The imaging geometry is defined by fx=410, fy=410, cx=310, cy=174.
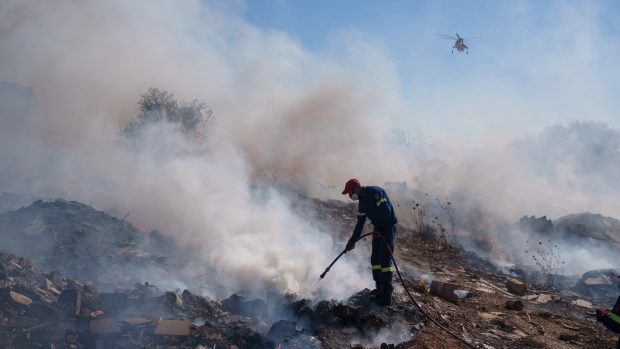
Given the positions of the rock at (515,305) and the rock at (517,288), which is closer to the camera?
the rock at (515,305)

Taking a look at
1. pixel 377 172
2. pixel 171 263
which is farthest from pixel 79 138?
pixel 377 172

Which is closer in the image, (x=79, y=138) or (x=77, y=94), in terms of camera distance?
(x=79, y=138)

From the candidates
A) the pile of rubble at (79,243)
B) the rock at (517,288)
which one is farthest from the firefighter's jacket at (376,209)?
the rock at (517,288)

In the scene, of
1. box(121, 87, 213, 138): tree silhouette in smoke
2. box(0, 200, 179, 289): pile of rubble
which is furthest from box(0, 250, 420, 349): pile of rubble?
box(121, 87, 213, 138): tree silhouette in smoke

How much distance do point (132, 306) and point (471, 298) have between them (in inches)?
221

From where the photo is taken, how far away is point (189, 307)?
5.88 m

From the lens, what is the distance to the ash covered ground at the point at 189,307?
→ 15.3 feet

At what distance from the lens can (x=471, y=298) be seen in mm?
7336

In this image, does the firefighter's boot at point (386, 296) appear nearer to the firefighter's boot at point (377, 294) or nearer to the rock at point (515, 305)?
the firefighter's boot at point (377, 294)

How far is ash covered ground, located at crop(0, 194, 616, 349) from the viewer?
4.68 meters

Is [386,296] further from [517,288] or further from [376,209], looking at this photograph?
[517,288]

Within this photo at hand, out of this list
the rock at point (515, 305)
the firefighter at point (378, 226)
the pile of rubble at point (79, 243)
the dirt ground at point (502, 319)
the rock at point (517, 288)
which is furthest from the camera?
the rock at point (517, 288)

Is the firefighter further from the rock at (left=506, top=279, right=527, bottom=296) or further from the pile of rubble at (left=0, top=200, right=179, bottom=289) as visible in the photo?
the rock at (left=506, top=279, right=527, bottom=296)

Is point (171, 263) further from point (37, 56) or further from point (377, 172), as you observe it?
point (37, 56)
